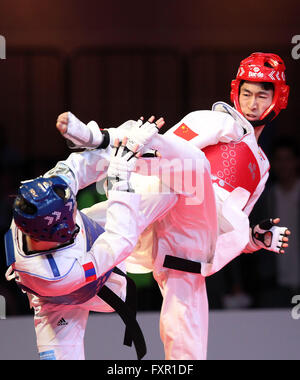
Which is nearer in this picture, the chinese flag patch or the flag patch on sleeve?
the flag patch on sleeve

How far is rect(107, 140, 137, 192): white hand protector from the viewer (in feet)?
8.63

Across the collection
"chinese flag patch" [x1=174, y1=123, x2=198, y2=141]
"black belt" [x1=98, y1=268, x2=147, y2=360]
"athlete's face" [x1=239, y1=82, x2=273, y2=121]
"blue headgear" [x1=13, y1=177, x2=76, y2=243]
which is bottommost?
"black belt" [x1=98, y1=268, x2=147, y2=360]

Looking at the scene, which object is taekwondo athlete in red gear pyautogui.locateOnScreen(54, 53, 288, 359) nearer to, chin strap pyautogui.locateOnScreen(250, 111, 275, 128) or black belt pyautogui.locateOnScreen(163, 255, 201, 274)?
black belt pyautogui.locateOnScreen(163, 255, 201, 274)

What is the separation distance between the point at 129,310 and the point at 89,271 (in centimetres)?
38

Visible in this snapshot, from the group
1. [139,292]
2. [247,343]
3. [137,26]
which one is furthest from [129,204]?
[137,26]

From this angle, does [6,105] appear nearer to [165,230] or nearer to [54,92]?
[54,92]

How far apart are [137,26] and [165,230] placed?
9.00ft

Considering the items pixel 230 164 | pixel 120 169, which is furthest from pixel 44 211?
pixel 230 164

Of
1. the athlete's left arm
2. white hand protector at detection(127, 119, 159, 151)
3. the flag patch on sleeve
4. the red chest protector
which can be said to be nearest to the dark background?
the athlete's left arm

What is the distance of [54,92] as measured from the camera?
5.27m

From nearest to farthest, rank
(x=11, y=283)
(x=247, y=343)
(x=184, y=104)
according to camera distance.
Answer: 1. (x=247, y=343)
2. (x=11, y=283)
3. (x=184, y=104)

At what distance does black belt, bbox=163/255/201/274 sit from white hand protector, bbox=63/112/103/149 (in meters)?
0.62

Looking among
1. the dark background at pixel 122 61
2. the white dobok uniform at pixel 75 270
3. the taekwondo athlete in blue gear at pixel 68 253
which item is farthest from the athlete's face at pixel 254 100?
the dark background at pixel 122 61

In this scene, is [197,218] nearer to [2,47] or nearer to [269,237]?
[269,237]
